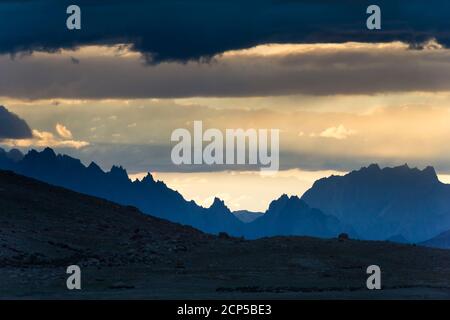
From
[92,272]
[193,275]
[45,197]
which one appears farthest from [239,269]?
[45,197]

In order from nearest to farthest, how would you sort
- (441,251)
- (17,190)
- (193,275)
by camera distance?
(193,275) < (441,251) < (17,190)

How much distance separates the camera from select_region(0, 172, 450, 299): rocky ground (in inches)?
2616

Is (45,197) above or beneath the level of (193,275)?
above

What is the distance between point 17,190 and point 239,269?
43.7 m

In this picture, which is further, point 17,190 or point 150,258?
point 17,190

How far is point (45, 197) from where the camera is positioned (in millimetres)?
116438

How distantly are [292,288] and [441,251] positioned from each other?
28.9 m

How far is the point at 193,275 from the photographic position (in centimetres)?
7562

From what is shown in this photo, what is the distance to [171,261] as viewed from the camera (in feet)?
282

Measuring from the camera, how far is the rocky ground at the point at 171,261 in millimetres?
66438

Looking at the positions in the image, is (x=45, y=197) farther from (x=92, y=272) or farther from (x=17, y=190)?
(x=92, y=272)
